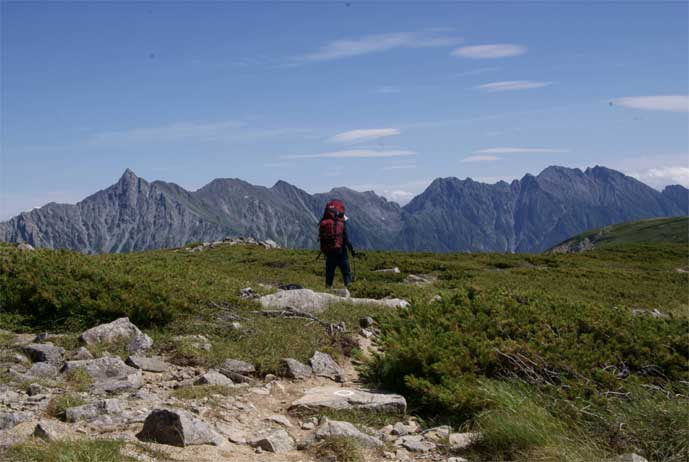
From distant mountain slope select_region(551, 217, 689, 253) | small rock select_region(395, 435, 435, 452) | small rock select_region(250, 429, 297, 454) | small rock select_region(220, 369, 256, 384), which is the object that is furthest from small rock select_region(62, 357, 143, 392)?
distant mountain slope select_region(551, 217, 689, 253)

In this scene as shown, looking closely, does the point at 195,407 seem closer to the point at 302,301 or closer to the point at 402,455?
the point at 402,455

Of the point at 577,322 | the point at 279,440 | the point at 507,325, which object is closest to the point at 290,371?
the point at 279,440

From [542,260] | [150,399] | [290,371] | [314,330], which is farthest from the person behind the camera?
[542,260]

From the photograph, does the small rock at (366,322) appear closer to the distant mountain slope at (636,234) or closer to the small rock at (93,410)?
the small rock at (93,410)

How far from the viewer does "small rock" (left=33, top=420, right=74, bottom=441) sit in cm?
602

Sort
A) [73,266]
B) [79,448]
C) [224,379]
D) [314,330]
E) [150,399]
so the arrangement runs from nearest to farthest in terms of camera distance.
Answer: [79,448]
[150,399]
[224,379]
[314,330]
[73,266]

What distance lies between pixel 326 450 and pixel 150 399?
2.65 m

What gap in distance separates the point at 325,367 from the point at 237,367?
1440mm

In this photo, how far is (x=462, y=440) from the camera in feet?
22.9

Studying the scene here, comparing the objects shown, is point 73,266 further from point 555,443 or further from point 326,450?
point 555,443

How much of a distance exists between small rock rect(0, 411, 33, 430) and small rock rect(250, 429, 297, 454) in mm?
2552

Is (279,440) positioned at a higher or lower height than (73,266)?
lower

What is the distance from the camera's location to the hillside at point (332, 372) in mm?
6617

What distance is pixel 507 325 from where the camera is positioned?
10.0m
